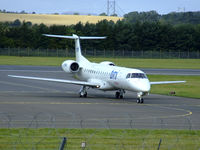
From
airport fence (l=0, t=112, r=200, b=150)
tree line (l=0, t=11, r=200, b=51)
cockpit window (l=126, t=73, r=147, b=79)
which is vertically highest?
tree line (l=0, t=11, r=200, b=51)

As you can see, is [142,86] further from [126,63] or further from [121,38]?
[121,38]

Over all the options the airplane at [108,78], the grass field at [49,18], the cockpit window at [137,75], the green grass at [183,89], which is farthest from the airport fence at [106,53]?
the cockpit window at [137,75]

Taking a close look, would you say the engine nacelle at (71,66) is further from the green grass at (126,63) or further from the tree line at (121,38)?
the tree line at (121,38)

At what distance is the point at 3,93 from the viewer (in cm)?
4291

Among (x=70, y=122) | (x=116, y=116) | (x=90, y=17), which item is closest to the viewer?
(x=70, y=122)

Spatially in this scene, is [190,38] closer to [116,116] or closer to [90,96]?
[90,96]

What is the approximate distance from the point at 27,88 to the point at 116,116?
71.9 feet

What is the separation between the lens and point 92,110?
3150 cm

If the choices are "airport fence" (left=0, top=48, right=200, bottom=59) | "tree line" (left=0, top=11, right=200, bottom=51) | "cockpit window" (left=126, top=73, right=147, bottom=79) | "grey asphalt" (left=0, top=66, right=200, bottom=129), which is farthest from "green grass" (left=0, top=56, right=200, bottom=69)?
"cockpit window" (left=126, top=73, right=147, bottom=79)

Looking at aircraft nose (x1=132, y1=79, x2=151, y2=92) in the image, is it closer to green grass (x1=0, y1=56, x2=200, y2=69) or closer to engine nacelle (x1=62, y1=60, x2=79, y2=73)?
engine nacelle (x1=62, y1=60, x2=79, y2=73)

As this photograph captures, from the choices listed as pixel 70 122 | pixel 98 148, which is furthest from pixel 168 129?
pixel 98 148

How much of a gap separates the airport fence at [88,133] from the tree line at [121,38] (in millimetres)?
92460

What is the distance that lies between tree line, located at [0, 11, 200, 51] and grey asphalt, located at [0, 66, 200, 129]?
74.8 metres

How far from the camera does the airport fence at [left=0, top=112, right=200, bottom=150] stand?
17812mm
